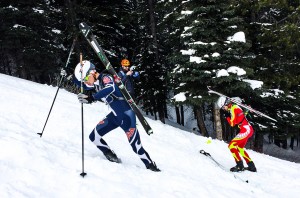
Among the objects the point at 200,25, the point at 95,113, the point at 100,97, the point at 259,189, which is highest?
the point at 200,25

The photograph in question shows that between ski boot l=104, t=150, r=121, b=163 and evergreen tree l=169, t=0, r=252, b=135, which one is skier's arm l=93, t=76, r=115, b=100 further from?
evergreen tree l=169, t=0, r=252, b=135

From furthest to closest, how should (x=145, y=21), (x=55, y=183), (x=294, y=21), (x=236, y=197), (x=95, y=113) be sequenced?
1. (x=145, y=21)
2. (x=294, y=21)
3. (x=95, y=113)
4. (x=236, y=197)
5. (x=55, y=183)

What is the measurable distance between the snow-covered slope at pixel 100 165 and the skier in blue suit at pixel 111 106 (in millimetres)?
344

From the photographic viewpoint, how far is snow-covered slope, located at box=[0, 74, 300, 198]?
17.1ft

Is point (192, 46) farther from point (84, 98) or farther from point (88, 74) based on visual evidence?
point (84, 98)

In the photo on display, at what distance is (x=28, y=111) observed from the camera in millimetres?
10242

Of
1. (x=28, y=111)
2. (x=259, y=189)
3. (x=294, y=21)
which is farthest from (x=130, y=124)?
(x=294, y=21)

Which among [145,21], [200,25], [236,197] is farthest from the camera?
[145,21]

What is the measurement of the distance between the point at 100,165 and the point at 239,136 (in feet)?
15.2

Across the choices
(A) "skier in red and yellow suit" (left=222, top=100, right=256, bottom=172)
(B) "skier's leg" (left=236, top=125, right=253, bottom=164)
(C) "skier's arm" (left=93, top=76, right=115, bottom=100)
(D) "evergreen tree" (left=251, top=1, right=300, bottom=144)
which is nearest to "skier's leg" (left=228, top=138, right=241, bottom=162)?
(A) "skier in red and yellow suit" (left=222, top=100, right=256, bottom=172)

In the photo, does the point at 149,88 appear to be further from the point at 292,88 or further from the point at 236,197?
the point at 236,197

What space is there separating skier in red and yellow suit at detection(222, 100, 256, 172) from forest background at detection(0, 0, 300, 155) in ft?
20.3

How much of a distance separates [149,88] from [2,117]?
17403mm

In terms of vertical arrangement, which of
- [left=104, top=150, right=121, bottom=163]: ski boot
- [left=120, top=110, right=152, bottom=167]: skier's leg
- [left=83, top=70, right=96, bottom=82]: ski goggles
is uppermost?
[left=83, top=70, right=96, bottom=82]: ski goggles
